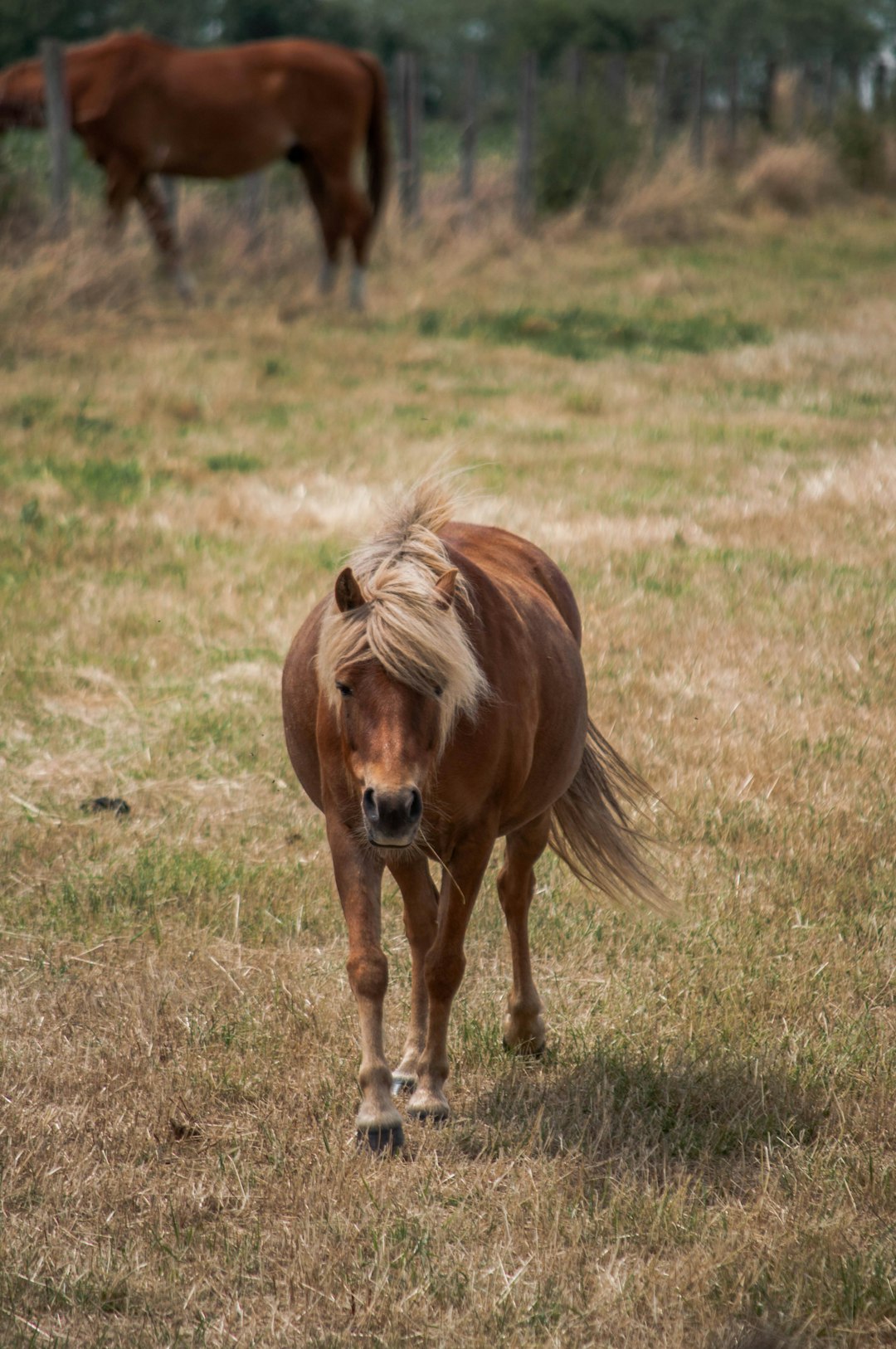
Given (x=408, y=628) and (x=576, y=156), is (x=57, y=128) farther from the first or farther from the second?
(x=408, y=628)

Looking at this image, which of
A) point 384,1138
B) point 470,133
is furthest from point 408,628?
point 470,133

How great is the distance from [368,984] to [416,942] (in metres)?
0.38

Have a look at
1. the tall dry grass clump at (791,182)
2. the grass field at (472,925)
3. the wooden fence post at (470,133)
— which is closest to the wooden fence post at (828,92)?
the tall dry grass clump at (791,182)

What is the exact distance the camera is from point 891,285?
15156mm

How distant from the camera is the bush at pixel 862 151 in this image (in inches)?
940

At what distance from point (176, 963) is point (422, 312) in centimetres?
1032

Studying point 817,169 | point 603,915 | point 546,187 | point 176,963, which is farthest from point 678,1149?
point 817,169

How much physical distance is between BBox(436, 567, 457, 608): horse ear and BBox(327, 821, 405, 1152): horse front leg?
564 millimetres

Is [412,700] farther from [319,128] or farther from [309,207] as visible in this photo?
[309,207]

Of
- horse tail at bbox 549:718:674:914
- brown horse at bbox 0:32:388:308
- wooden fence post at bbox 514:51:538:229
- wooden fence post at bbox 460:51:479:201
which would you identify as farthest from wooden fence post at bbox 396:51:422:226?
horse tail at bbox 549:718:674:914

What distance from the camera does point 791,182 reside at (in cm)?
2172

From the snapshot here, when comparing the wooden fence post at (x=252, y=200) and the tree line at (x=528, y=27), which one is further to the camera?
the tree line at (x=528, y=27)

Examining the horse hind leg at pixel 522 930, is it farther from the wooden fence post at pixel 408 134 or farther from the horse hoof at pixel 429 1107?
the wooden fence post at pixel 408 134

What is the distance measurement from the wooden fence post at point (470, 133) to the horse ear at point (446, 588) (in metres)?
15.1
